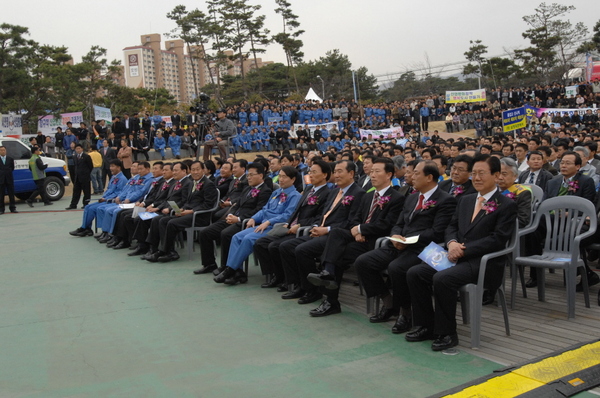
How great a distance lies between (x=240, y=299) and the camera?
19.1 ft

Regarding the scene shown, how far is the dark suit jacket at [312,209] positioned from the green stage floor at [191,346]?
0.86 meters

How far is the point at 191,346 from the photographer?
4488 millimetres

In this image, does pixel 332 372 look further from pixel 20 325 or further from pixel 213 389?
pixel 20 325

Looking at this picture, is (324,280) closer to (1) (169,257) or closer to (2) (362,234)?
(2) (362,234)

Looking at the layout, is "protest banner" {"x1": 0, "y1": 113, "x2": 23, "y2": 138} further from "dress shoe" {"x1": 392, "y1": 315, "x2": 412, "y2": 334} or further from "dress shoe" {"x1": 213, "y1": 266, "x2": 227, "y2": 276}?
"dress shoe" {"x1": 392, "y1": 315, "x2": 412, "y2": 334}

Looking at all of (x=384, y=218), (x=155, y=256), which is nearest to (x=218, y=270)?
(x=155, y=256)

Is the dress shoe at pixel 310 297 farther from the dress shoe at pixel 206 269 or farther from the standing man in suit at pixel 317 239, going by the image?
the dress shoe at pixel 206 269

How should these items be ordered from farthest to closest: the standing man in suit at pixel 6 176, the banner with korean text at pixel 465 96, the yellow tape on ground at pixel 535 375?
the banner with korean text at pixel 465 96 < the standing man in suit at pixel 6 176 < the yellow tape on ground at pixel 535 375

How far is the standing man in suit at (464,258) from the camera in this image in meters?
4.12

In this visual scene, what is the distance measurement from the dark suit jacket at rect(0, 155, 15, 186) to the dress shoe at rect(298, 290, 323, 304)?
10.6m

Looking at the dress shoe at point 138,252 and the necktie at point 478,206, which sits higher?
the necktie at point 478,206

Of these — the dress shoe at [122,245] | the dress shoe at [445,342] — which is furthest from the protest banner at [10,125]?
the dress shoe at [445,342]

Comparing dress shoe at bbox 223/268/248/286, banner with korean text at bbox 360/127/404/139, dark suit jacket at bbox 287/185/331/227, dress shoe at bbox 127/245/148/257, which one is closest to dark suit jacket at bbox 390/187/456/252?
dark suit jacket at bbox 287/185/331/227

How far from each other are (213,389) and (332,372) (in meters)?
0.80
